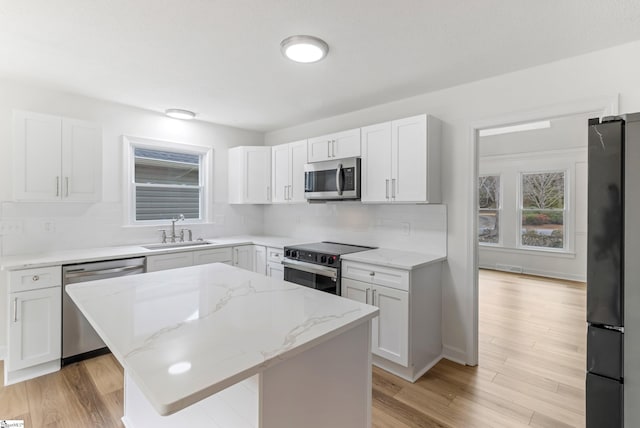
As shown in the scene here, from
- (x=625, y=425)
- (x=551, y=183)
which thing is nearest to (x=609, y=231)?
(x=625, y=425)

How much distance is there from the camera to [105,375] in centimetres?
265

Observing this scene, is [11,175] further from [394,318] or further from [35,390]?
[394,318]

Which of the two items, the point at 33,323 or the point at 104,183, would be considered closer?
the point at 33,323

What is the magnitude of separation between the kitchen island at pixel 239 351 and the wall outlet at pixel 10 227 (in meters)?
1.89

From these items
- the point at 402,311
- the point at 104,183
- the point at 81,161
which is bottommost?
the point at 402,311

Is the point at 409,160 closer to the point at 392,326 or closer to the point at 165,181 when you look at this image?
the point at 392,326

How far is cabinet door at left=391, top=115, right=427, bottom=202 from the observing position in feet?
9.09

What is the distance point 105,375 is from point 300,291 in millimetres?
2151

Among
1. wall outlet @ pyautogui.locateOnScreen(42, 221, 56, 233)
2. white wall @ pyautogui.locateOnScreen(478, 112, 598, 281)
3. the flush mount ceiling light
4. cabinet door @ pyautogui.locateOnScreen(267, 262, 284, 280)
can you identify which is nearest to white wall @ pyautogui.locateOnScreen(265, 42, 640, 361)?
the flush mount ceiling light

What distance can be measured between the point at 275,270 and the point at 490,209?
17.5 feet

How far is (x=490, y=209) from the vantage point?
6.86m

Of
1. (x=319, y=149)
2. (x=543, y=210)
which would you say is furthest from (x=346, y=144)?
(x=543, y=210)

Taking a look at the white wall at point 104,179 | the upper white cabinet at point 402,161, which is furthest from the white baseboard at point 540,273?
the white wall at point 104,179

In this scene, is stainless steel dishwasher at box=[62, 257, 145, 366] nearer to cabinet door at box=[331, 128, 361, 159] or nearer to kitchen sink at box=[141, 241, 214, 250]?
kitchen sink at box=[141, 241, 214, 250]
